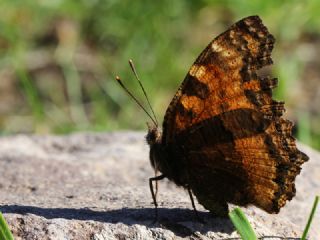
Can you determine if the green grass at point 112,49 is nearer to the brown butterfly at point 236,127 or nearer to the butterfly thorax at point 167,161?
the butterfly thorax at point 167,161

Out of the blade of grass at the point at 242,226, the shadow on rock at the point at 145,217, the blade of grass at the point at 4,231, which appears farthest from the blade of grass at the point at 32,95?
the blade of grass at the point at 242,226

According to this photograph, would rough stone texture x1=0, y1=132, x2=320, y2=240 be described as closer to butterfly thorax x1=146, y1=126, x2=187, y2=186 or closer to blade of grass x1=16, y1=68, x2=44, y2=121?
butterfly thorax x1=146, y1=126, x2=187, y2=186

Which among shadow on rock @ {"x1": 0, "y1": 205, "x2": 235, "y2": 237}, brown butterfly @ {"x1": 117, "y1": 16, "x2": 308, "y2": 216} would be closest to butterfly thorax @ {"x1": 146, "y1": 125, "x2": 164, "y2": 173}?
brown butterfly @ {"x1": 117, "y1": 16, "x2": 308, "y2": 216}

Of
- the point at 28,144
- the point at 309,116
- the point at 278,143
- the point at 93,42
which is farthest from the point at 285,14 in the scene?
the point at 278,143

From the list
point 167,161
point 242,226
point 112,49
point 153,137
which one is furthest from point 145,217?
point 112,49

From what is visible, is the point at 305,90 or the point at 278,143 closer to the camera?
the point at 278,143

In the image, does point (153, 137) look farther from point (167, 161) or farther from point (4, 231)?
point (4, 231)

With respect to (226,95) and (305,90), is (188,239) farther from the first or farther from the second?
(305,90)
